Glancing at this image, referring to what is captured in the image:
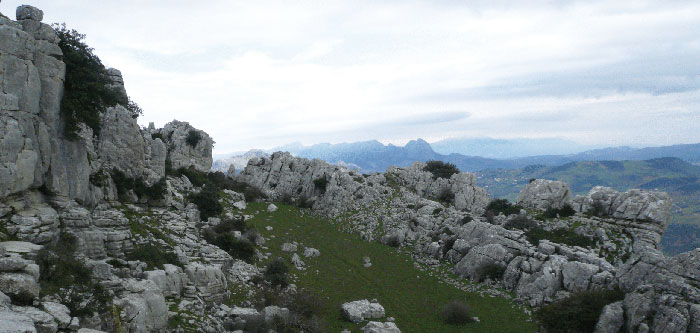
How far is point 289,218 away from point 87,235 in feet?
113

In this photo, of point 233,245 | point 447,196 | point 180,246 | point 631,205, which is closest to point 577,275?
point 631,205

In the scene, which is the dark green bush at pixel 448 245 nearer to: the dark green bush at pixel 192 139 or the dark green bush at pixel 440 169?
the dark green bush at pixel 440 169

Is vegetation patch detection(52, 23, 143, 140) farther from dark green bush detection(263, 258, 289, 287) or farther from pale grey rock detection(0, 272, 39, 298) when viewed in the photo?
dark green bush detection(263, 258, 289, 287)

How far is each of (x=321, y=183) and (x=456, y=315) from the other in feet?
136

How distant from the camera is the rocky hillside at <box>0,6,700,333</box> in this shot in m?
16.4

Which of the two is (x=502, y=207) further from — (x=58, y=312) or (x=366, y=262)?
(x=58, y=312)

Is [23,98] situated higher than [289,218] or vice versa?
[23,98]

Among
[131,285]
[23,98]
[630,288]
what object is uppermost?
[23,98]

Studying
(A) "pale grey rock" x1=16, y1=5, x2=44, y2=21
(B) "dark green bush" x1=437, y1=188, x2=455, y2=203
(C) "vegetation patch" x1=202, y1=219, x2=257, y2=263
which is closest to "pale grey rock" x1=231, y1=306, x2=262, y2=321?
(C) "vegetation patch" x1=202, y1=219, x2=257, y2=263

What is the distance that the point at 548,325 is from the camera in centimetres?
2350

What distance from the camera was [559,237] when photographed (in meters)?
40.5

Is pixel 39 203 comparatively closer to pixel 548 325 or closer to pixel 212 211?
pixel 212 211

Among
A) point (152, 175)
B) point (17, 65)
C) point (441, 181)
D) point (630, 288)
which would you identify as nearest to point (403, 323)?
point (630, 288)

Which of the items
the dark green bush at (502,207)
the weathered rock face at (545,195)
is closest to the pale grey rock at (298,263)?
the dark green bush at (502,207)
